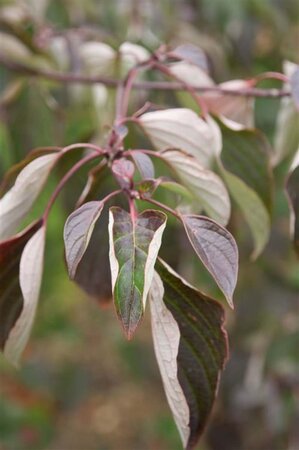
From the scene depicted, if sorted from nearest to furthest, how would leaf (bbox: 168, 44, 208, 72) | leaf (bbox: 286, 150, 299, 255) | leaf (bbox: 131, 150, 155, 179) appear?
leaf (bbox: 131, 150, 155, 179), leaf (bbox: 286, 150, 299, 255), leaf (bbox: 168, 44, 208, 72)

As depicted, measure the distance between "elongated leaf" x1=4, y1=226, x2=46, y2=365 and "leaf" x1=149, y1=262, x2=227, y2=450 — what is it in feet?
0.35

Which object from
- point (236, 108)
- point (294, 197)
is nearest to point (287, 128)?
point (236, 108)

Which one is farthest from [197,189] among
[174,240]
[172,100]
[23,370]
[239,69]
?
[23,370]

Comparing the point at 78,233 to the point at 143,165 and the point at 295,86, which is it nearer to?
the point at 143,165

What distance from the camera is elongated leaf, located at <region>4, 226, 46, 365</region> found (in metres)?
0.60

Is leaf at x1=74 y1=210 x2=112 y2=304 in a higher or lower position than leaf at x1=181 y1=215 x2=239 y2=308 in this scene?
lower

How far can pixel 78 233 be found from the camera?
498 millimetres

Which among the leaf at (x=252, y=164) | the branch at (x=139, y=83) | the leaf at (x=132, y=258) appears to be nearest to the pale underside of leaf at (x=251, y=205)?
the leaf at (x=252, y=164)

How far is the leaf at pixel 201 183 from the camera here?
2.03ft

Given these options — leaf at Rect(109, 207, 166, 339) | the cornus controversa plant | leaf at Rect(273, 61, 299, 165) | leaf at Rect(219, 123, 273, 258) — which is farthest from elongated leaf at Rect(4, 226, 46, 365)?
leaf at Rect(273, 61, 299, 165)

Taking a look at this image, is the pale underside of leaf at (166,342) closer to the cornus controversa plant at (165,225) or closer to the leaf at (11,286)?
the cornus controversa plant at (165,225)

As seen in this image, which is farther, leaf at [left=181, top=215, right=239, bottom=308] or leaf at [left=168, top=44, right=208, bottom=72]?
leaf at [left=168, top=44, right=208, bottom=72]

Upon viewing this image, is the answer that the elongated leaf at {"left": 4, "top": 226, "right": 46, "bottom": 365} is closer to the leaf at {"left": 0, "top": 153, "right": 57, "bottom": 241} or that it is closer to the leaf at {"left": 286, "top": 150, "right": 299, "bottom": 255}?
the leaf at {"left": 0, "top": 153, "right": 57, "bottom": 241}

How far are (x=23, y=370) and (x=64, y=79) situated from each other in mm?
1282
